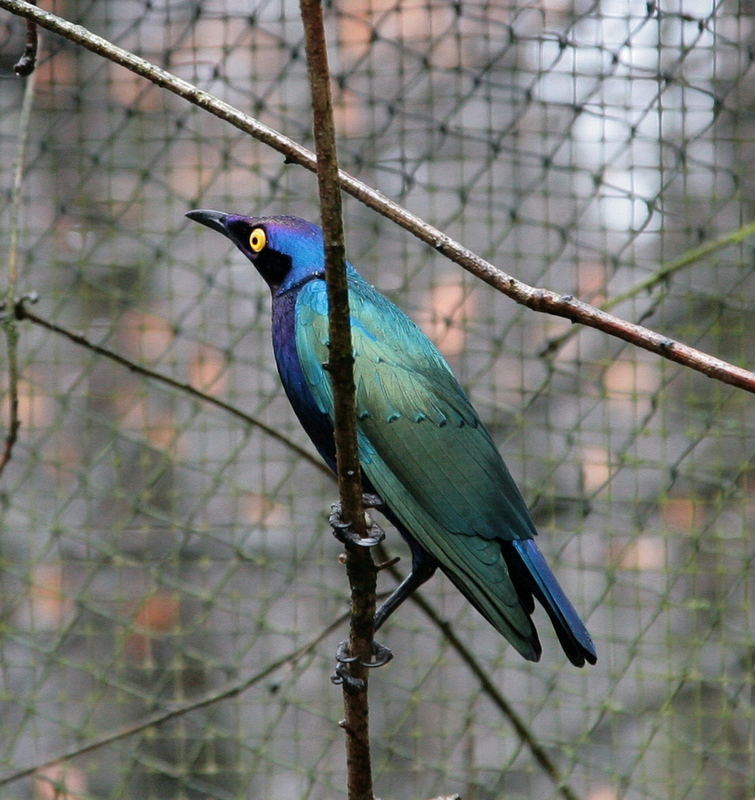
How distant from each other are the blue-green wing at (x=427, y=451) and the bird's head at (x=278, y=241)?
0.06 m

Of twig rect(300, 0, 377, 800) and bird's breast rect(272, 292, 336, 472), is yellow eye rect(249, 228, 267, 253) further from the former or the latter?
twig rect(300, 0, 377, 800)

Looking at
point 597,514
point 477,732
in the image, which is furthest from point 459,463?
point 477,732

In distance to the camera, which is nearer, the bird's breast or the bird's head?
the bird's breast

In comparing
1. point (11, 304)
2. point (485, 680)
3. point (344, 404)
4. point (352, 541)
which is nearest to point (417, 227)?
point (344, 404)

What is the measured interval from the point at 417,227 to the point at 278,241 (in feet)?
1.67

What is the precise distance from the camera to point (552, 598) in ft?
3.99

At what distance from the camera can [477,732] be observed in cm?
282

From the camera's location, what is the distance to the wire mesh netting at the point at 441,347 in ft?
8.02

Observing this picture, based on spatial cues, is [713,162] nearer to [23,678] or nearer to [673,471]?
[673,471]

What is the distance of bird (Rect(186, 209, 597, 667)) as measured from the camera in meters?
1.23

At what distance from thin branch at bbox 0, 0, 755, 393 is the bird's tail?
336mm

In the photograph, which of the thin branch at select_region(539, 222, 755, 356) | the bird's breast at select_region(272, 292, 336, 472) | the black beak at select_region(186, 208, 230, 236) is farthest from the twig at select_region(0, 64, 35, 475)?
the thin branch at select_region(539, 222, 755, 356)

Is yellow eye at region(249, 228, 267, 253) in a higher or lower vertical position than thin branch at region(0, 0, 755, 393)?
higher

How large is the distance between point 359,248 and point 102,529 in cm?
88
